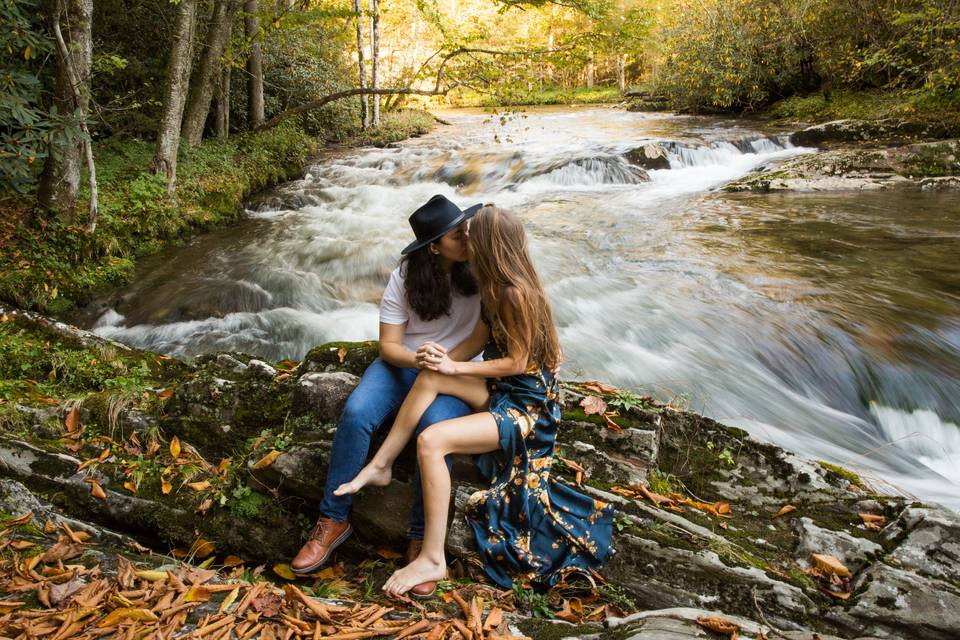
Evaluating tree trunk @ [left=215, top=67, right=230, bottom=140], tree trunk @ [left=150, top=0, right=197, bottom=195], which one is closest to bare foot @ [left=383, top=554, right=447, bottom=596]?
tree trunk @ [left=150, top=0, right=197, bottom=195]

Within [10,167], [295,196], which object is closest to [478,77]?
[295,196]

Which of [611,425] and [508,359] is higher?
[508,359]

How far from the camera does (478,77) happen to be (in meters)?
11.7

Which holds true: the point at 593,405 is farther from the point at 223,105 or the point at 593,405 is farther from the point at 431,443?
the point at 223,105

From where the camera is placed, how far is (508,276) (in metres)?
3.33

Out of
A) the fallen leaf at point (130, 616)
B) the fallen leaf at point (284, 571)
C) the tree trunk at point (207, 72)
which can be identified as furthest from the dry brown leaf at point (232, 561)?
the tree trunk at point (207, 72)

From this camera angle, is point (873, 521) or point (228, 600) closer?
point (228, 600)

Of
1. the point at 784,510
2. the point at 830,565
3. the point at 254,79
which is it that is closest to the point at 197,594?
the point at 830,565

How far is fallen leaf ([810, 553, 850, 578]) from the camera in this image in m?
3.02

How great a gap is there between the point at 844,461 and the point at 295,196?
11773mm

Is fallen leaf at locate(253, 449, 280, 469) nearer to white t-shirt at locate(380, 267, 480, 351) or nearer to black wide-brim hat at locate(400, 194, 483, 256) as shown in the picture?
white t-shirt at locate(380, 267, 480, 351)

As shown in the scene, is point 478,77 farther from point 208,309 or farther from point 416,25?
point 416,25

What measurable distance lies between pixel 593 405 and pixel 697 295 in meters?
4.76

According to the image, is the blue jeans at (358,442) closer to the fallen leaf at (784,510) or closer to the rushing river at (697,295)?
the fallen leaf at (784,510)
